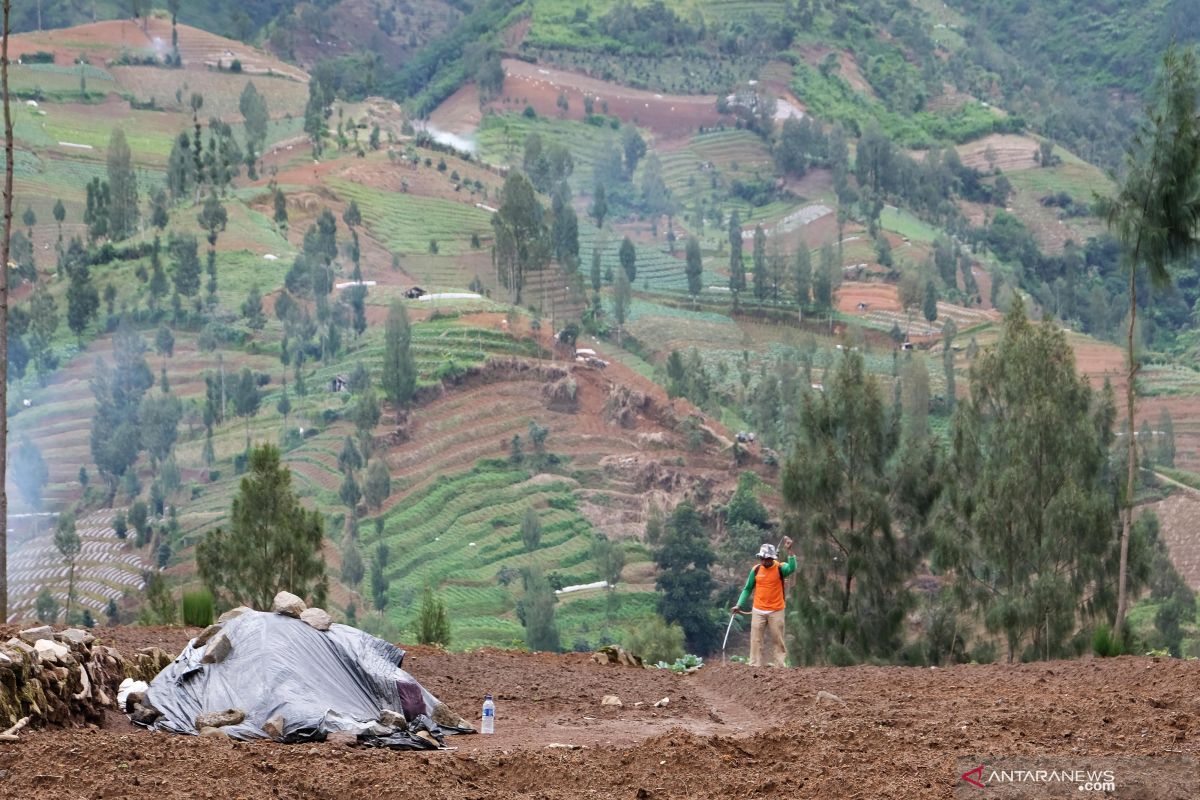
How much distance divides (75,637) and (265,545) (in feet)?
44.4

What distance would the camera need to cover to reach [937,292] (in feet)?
330

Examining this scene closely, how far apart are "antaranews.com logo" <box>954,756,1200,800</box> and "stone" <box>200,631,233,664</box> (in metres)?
5.26

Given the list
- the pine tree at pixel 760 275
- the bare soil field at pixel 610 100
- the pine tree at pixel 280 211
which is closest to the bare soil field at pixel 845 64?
the bare soil field at pixel 610 100

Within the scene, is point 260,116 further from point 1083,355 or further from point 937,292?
point 1083,355

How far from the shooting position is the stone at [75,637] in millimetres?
10947

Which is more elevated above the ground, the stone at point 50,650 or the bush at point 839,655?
the stone at point 50,650

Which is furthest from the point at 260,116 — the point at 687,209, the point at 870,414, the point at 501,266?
the point at 870,414

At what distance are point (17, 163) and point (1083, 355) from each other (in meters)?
66.4

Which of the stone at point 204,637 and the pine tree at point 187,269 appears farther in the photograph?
the pine tree at point 187,269

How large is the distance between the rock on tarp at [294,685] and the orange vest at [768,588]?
504 cm

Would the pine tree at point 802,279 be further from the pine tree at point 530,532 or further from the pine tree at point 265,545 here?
the pine tree at point 265,545

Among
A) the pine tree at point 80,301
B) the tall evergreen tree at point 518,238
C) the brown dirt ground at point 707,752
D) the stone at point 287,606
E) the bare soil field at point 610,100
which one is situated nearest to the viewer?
the brown dirt ground at point 707,752

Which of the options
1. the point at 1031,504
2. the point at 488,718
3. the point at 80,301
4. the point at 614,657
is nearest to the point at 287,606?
the point at 488,718

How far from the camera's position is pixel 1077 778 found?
804 centimetres
